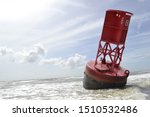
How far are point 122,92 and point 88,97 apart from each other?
250cm

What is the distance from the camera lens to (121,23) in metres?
25.5

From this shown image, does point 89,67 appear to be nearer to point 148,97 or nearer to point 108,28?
point 108,28

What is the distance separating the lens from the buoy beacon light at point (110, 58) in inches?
976

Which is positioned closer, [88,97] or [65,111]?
[65,111]

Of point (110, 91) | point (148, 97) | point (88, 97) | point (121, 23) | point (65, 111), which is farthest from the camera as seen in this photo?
point (121, 23)

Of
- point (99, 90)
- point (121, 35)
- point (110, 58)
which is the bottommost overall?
point (99, 90)

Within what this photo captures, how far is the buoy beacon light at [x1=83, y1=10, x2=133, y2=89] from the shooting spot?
81.3 feet

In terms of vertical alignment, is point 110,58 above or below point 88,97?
above

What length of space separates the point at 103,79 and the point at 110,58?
92.7 inches

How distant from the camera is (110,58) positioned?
2639 cm

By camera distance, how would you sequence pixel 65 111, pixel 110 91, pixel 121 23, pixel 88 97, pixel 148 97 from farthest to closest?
1. pixel 121 23
2. pixel 110 91
3. pixel 88 97
4. pixel 148 97
5. pixel 65 111

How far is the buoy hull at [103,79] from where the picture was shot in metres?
24.6

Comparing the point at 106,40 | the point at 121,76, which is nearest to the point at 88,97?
the point at 121,76

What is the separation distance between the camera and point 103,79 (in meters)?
24.7
